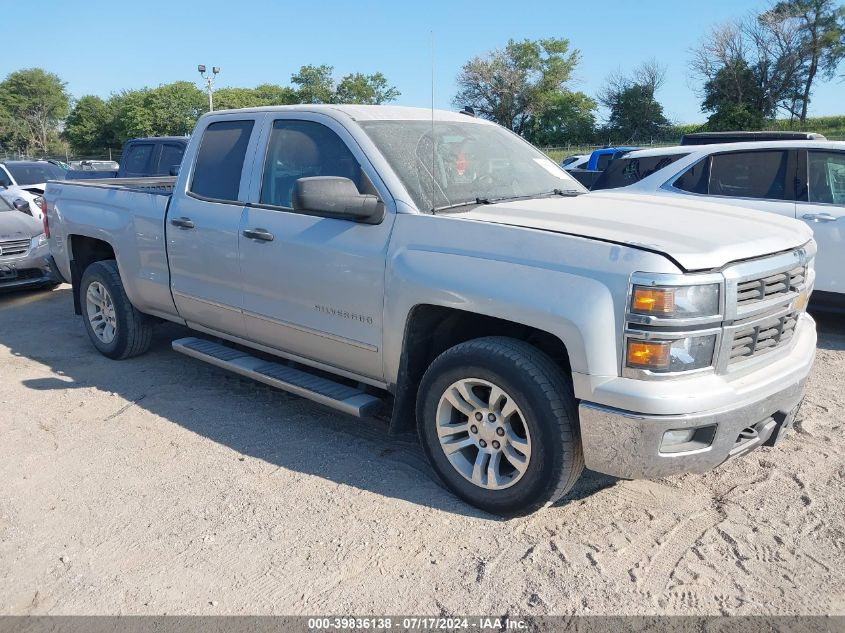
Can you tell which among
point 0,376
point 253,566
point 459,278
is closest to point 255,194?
point 459,278

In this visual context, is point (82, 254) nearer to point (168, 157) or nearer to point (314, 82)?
point (168, 157)

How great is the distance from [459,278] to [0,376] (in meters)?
4.26

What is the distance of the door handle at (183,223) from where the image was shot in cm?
479

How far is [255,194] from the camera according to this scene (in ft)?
14.7

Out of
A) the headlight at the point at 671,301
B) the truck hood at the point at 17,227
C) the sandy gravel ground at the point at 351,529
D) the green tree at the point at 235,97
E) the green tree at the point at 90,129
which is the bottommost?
the sandy gravel ground at the point at 351,529

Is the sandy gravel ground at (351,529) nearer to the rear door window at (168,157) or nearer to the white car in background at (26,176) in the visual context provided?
the rear door window at (168,157)

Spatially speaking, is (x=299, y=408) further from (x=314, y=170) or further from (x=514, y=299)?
(x=514, y=299)

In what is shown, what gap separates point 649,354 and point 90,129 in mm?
83959

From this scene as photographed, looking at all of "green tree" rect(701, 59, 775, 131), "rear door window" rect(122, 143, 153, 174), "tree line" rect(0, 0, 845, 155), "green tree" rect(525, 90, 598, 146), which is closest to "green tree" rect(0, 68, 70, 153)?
"tree line" rect(0, 0, 845, 155)

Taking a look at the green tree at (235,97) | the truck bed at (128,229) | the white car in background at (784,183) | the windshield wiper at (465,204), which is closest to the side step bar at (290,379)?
the truck bed at (128,229)

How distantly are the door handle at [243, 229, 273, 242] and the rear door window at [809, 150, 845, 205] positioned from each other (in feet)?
16.0

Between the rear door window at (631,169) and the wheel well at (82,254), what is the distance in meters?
5.21

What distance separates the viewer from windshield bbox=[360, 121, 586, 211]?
12.6 feet

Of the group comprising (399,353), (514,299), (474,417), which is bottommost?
(474,417)
